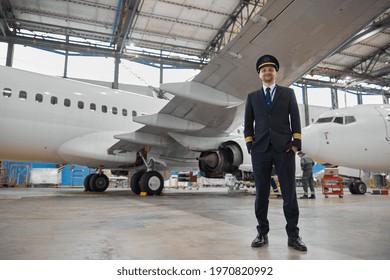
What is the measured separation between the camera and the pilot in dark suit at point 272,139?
8.34ft

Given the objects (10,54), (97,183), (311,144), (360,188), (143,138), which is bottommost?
(360,188)

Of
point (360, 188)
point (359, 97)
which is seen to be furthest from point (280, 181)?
point (359, 97)

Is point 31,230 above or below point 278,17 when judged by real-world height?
below

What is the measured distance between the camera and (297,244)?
2.21m

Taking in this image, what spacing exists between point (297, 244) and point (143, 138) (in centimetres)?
657

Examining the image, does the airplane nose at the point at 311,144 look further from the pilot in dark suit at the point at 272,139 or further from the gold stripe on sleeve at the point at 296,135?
the gold stripe on sleeve at the point at 296,135

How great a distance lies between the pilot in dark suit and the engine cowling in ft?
18.5

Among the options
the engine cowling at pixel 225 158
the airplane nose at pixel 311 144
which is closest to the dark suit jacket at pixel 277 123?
the airplane nose at pixel 311 144

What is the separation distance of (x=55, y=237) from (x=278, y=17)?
4.29 m

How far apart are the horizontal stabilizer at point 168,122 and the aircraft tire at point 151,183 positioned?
207 cm

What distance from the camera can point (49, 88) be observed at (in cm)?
854

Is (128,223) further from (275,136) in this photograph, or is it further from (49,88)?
(49,88)

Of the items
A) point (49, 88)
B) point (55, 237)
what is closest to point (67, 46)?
point (49, 88)

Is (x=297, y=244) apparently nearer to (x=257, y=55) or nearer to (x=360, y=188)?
(x=257, y=55)
